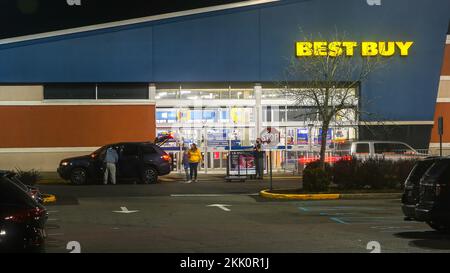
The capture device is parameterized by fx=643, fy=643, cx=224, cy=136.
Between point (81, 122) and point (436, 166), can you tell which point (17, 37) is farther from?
point (436, 166)

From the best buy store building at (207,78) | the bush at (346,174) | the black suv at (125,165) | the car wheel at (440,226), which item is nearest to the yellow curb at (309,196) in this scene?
the bush at (346,174)

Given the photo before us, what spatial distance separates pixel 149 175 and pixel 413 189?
631 inches

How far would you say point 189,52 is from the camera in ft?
108

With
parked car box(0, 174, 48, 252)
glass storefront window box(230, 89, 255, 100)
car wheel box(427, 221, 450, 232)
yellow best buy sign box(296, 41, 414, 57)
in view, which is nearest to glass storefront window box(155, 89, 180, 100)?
glass storefront window box(230, 89, 255, 100)

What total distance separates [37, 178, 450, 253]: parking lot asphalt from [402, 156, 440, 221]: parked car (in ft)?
1.50

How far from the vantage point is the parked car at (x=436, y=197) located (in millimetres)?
11812

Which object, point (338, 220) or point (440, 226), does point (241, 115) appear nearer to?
point (338, 220)

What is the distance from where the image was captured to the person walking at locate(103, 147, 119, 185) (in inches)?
1041

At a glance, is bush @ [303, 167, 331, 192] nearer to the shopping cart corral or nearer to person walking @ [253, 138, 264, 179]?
the shopping cart corral

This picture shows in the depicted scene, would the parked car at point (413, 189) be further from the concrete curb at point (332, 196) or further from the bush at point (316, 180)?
the bush at point (316, 180)

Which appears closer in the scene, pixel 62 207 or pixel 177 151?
pixel 62 207

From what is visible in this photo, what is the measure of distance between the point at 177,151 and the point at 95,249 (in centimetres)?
2259

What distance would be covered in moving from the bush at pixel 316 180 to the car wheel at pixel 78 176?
10127mm
